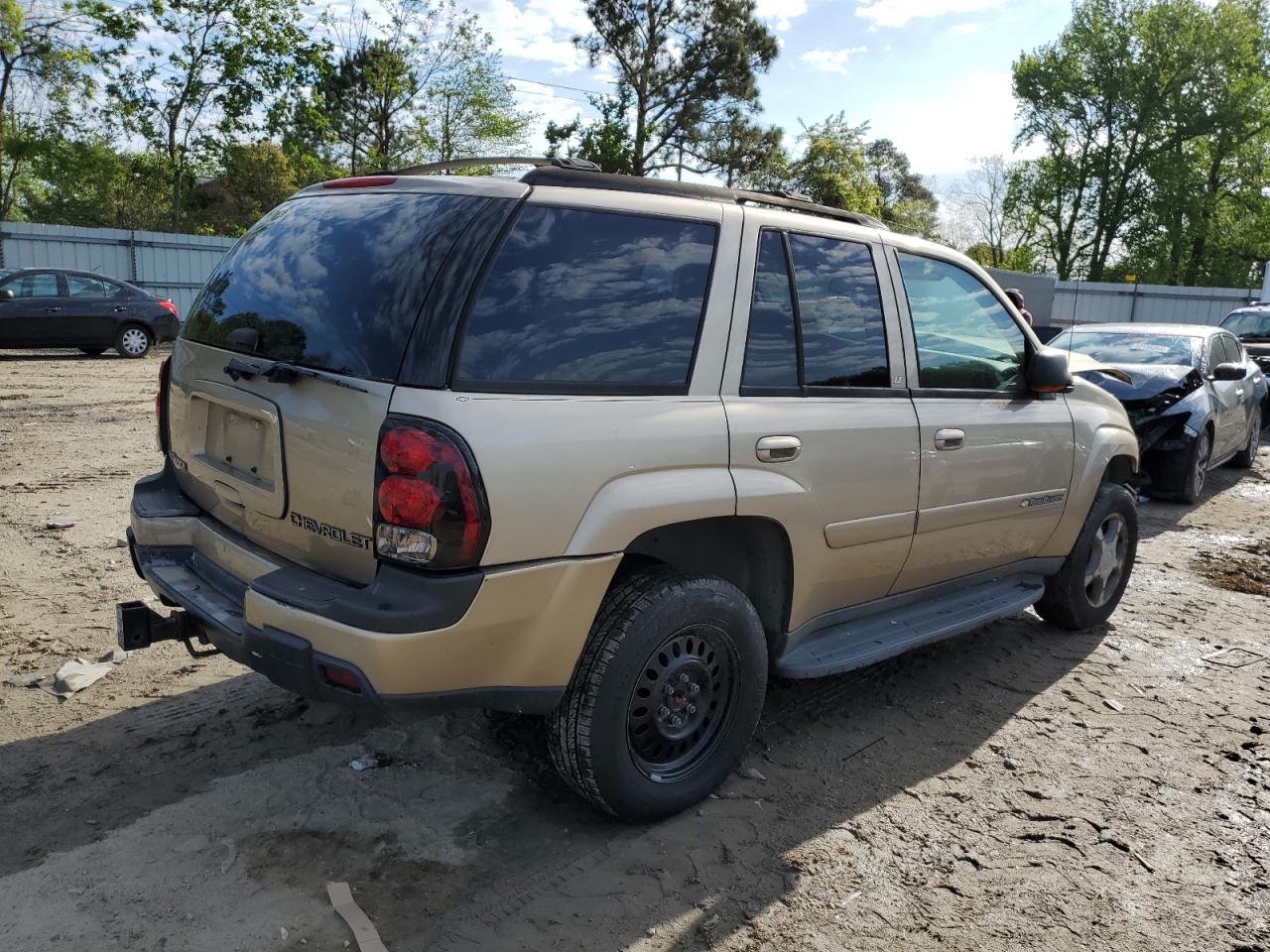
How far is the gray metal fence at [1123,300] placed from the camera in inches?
1144

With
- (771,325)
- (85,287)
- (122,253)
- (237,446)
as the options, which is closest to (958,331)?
(771,325)

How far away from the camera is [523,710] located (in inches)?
107

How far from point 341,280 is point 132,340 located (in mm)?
16044

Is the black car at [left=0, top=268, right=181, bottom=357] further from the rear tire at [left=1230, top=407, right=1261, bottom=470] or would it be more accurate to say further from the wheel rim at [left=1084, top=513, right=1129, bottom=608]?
the rear tire at [left=1230, top=407, right=1261, bottom=470]

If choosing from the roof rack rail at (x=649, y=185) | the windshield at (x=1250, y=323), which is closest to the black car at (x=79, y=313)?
the roof rack rail at (x=649, y=185)

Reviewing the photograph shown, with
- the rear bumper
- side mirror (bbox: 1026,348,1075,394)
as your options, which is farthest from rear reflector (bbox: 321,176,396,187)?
side mirror (bbox: 1026,348,1075,394)

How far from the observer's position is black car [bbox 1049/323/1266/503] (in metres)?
8.70

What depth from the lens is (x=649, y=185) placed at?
3092 millimetres

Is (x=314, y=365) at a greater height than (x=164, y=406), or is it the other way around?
(x=314, y=365)

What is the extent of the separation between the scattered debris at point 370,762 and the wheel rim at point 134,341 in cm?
1566

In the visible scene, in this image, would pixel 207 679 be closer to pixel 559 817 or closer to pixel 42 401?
pixel 559 817

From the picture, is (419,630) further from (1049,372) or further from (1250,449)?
(1250,449)

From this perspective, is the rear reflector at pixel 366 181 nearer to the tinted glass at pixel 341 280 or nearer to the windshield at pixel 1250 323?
the tinted glass at pixel 341 280

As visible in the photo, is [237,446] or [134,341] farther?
[134,341]
